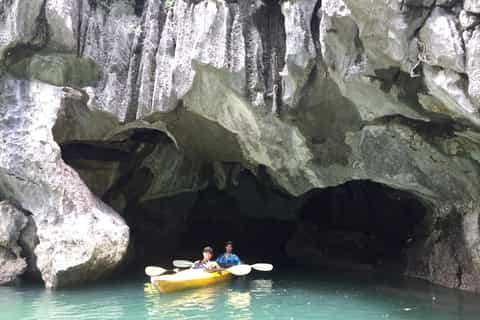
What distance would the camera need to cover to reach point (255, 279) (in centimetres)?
1106

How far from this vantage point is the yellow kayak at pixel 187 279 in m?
8.86

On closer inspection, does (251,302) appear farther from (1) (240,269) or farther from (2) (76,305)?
(2) (76,305)

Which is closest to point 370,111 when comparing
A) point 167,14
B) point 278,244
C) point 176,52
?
point 176,52

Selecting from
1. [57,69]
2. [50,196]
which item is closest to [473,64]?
[50,196]

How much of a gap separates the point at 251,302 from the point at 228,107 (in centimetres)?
392

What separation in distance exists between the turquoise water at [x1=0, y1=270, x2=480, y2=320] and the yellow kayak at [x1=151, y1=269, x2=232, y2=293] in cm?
18

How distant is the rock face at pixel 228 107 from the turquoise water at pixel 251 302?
712 mm

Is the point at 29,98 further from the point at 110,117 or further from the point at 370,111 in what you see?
the point at 370,111

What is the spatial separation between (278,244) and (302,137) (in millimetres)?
8427

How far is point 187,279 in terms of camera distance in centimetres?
929

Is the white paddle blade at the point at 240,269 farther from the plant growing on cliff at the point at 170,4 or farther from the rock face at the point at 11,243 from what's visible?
the plant growing on cliff at the point at 170,4

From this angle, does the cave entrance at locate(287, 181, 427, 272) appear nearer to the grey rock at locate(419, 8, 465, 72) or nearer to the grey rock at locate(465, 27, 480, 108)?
the grey rock at locate(419, 8, 465, 72)

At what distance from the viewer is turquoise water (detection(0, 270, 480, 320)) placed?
729 centimetres

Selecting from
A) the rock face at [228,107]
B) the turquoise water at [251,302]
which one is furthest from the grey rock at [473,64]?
the turquoise water at [251,302]
